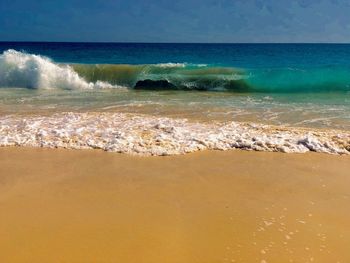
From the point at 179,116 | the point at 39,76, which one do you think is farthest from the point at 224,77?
the point at 179,116

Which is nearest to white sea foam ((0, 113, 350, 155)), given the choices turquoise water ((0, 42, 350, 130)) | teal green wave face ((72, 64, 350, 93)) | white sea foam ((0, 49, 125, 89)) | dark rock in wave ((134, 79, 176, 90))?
turquoise water ((0, 42, 350, 130))

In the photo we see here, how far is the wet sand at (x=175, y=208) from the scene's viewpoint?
3.64 meters

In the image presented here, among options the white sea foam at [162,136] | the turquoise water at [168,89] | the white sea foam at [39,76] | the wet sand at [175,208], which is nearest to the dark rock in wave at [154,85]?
the turquoise water at [168,89]

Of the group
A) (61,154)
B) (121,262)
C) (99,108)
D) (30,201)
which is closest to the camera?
(121,262)

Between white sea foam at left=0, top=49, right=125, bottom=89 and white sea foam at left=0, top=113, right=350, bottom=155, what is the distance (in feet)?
37.2

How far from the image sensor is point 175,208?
14.9 feet

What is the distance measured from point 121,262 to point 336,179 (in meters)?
3.30

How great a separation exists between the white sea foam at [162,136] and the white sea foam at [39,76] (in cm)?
1135

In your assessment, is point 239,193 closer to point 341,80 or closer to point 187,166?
point 187,166

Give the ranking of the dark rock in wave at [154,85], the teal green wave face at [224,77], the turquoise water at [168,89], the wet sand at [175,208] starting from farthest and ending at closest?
the dark rock in wave at [154,85] < the teal green wave face at [224,77] < the turquoise water at [168,89] < the wet sand at [175,208]

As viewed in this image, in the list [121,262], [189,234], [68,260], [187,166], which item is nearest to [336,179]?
[187,166]

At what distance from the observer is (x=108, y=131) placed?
26.1ft

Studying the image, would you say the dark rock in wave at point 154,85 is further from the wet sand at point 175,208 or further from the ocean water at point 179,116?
the wet sand at point 175,208

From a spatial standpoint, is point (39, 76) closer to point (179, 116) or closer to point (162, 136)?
point (179, 116)
